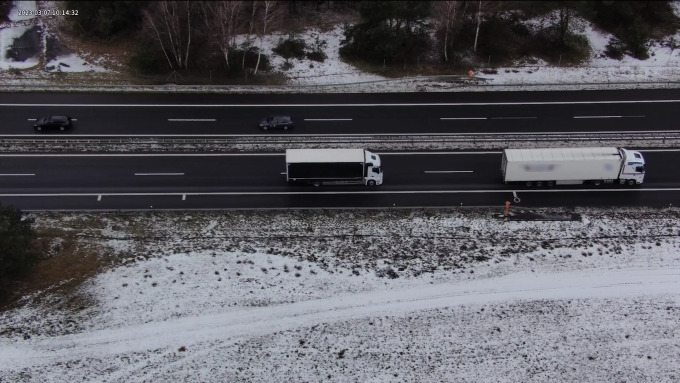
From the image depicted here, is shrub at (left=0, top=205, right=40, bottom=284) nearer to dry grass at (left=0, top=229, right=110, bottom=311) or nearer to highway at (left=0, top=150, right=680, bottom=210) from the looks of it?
dry grass at (left=0, top=229, right=110, bottom=311)

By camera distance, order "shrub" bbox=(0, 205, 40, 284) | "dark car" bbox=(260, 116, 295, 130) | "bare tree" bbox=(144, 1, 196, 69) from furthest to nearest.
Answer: "bare tree" bbox=(144, 1, 196, 69)
"dark car" bbox=(260, 116, 295, 130)
"shrub" bbox=(0, 205, 40, 284)

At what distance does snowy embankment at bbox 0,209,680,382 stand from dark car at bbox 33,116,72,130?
1063 centimetres

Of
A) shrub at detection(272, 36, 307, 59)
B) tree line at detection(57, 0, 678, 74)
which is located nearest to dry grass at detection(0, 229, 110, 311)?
tree line at detection(57, 0, 678, 74)

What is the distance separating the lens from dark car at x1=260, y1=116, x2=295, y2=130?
52844mm

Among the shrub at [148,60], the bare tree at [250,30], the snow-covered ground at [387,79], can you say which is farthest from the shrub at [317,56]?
the shrub at [148,60]

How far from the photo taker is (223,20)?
5819 centimetres

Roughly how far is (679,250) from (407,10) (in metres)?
31.1

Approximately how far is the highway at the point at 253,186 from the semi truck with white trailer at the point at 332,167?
3.10 feet

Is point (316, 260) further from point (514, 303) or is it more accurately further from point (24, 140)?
point (24, 140)

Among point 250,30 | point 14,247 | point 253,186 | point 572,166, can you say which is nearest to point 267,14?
point 250,30

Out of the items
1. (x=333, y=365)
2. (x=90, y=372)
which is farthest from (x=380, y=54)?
(x=90, y=372)

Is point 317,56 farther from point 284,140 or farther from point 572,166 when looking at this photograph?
point 572,166

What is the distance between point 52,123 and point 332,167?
2350 cm

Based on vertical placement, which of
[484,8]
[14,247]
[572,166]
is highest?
[484,8]
